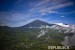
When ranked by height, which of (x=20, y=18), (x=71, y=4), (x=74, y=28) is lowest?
(x=74, y=28)

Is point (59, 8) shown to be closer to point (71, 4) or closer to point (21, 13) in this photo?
point (71, 4)

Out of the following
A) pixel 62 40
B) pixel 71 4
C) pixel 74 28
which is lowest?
pixel 62 40

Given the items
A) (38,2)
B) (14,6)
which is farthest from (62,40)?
(14,6)

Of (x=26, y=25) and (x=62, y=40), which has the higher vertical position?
(x=26, y=25)

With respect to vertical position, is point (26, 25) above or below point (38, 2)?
below

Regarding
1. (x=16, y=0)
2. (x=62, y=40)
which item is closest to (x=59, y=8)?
(x=62, y=40)

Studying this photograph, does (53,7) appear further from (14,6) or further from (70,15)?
(14,6)

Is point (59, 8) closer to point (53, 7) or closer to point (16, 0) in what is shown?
point (53, 7)
